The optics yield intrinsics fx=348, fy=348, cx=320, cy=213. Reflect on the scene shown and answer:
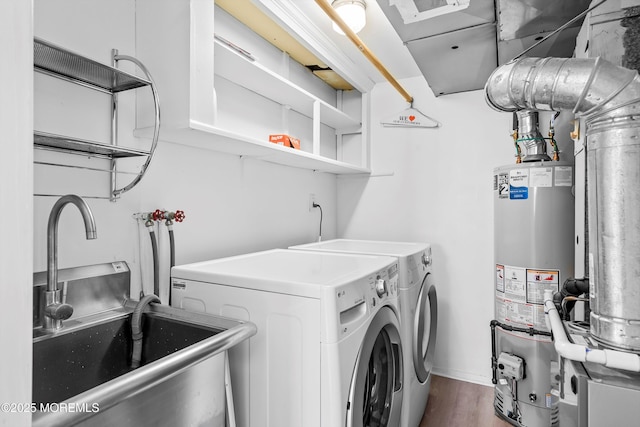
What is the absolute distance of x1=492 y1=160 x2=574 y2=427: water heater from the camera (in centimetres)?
203

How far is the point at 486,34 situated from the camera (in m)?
1.82

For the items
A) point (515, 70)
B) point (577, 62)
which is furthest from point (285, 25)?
point (577, 62)

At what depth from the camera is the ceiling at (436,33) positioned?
1561mm

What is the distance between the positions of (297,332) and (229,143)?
0.98 meters

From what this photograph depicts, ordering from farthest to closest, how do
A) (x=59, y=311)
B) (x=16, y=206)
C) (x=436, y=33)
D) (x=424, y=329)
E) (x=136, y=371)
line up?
(x=424, y=329)
(x=436, y=33)
(x=59, y=311)
(x=136, y=371)
(x=16, y=206)

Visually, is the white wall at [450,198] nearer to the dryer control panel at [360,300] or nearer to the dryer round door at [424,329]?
the dryer round door at [424,329]

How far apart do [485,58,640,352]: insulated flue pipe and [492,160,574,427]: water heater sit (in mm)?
932

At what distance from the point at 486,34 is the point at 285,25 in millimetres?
1083

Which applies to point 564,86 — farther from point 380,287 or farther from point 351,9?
point 351,9

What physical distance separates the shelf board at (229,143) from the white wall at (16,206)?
951mm

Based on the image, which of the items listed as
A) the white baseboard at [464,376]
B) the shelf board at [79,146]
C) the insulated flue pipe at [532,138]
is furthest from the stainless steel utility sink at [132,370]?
the white baseboard at [464,376]

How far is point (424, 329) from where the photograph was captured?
87.0 inches

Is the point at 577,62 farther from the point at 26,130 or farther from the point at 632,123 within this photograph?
the point at 26,130

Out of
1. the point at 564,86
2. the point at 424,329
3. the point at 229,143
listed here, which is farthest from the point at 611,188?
the point at 229,143
